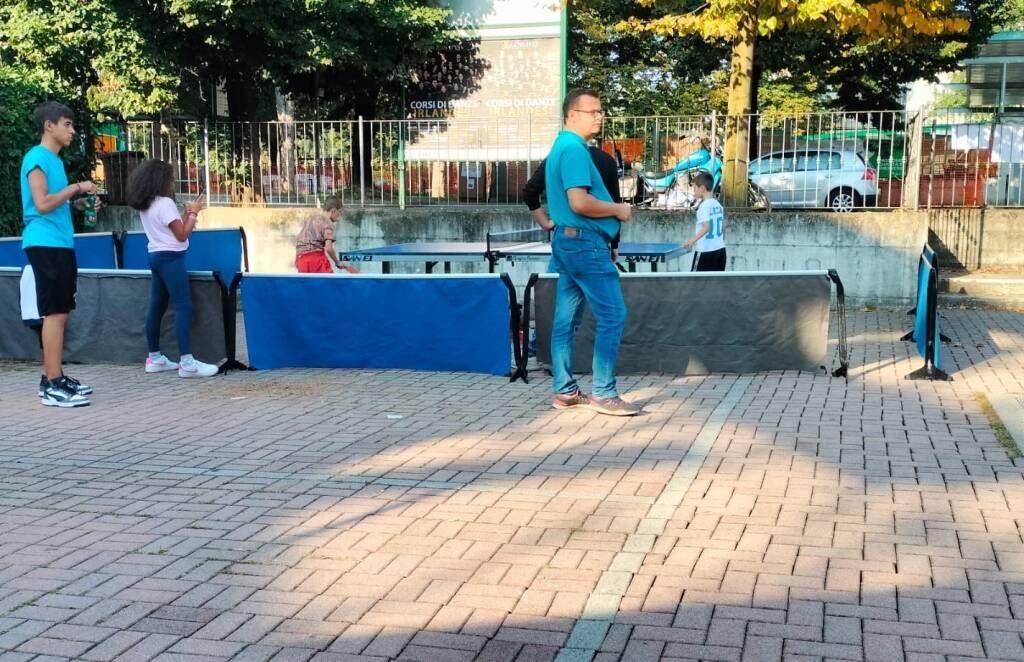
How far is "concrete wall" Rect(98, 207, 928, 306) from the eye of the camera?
1410cm

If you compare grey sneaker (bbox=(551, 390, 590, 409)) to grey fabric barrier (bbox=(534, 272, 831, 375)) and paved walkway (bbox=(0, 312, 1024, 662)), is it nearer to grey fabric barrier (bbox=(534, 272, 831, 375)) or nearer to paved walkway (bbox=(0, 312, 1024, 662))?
paved walkway (bbox=(0, 312, 1024, 662))

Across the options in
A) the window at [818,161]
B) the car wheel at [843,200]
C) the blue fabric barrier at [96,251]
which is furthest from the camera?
the window at [818,161]

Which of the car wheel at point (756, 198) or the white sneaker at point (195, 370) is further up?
the car wheel at point (756, 198)

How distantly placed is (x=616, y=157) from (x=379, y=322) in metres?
7.32

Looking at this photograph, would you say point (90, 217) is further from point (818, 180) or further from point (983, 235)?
point (983, 235)

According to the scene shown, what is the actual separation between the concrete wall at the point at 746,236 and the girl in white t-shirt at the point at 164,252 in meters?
6.50

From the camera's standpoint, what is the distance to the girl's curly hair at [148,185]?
8.84 metres

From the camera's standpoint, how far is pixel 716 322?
873 cm

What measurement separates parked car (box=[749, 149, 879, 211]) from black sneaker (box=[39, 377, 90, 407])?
9.98 metres

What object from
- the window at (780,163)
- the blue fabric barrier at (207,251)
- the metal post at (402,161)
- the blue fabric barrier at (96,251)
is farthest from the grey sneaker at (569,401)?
the metal post at (402,161)

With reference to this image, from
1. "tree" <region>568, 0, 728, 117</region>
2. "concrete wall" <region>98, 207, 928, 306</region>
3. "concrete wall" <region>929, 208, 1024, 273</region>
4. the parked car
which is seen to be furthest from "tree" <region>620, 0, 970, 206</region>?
"tree" <region>568, 0, 728, 117</region>

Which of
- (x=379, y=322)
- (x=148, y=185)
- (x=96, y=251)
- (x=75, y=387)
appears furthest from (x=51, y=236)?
(x=96, y=251)

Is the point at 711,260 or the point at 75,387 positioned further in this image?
the point at 711,260

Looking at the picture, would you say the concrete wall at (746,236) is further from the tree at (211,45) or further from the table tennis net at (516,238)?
the tree at (211,45)
